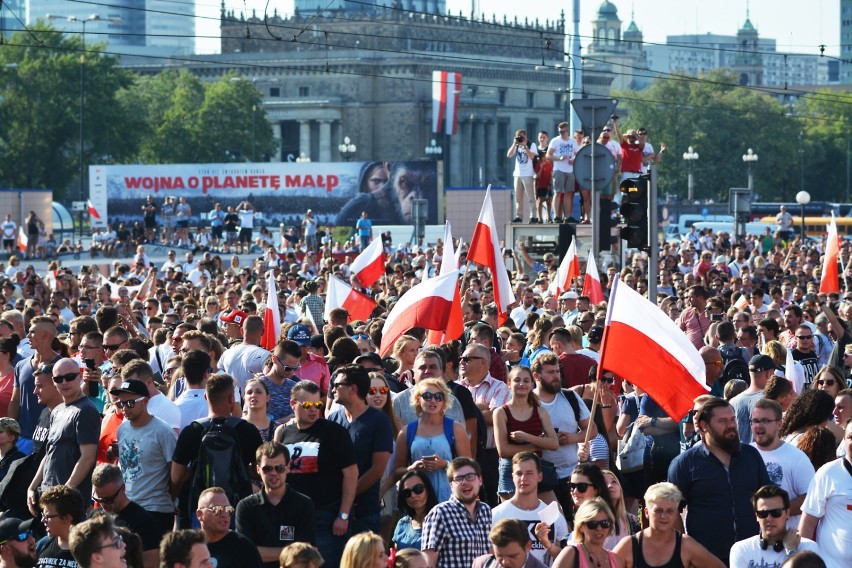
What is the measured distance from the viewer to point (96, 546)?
26.8 ft

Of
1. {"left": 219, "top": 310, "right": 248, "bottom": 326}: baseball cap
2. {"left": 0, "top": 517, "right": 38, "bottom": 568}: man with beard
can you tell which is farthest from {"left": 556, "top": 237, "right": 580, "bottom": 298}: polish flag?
{"left": 0, "top": 517, "right": 38, "bottom": 568}: man with beard

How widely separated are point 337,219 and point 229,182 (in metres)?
4.31

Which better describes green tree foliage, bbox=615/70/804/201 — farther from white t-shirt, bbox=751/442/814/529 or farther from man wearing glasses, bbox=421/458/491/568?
man wearing glasses, bbox=421/458/491/568

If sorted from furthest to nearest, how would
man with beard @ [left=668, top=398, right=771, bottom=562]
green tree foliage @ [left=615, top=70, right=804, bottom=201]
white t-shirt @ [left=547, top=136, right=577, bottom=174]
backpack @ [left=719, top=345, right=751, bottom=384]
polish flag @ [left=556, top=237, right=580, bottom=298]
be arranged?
green tree foliage @ [left=615, top=70, right=804, bottom=201], white t-shirt @ [left=547, top=136, right=577, bottom=174], polish flag @ [left=556, top=237, right=580, bottom=298], backpack @ [left=719, top=345, right=751, bottom=384], man with beard @ [left=668, top=398, right=771, bottom=562]

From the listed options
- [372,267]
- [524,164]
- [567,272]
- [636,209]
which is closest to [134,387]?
[636,209]

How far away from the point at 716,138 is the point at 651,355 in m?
115

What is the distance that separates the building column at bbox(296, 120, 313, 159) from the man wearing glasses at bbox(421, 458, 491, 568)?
123 metres

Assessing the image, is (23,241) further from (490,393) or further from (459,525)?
(459,525)

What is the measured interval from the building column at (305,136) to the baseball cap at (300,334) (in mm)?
119843

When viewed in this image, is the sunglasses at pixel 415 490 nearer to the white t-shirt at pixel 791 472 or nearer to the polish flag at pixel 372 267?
the white t-shirt at pixel 791 472

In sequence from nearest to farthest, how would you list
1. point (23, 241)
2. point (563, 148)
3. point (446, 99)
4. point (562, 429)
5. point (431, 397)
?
1. point (431, 397)
2. point (562, 429)
3. point (563, 148)
4. point (23, 241)
5. point (446, 99)

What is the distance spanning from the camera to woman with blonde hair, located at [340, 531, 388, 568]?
322 inches

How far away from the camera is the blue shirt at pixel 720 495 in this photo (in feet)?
31.8

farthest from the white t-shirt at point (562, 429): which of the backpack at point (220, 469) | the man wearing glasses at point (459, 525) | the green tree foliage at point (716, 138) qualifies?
the green tree foliage at point (716, 138)
